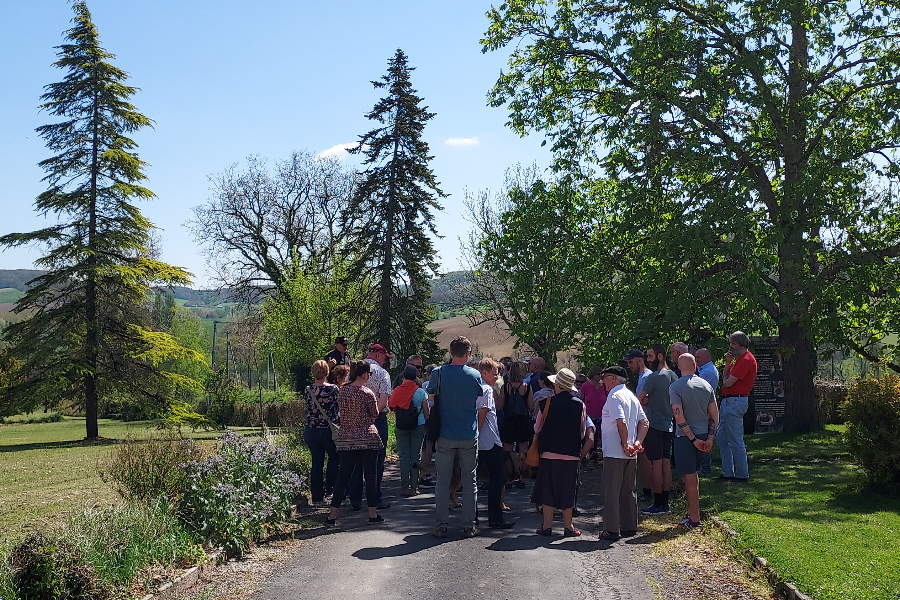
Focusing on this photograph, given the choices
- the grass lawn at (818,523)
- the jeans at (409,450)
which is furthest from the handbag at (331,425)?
the grass lawn at (818,523)

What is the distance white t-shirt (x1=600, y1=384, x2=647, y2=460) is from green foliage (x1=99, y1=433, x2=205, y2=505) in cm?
464

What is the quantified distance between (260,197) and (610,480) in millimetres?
49022

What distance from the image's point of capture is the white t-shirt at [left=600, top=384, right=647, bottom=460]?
9.13 metres

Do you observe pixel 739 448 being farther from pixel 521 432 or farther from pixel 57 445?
pixel 57 445

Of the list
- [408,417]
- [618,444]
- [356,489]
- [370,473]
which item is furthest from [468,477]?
[408,417]

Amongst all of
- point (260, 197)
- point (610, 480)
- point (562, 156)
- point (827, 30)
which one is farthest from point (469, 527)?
point (260, 197)

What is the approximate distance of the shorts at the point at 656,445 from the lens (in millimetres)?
10695

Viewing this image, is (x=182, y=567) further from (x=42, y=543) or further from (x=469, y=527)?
(x=469, y=527)

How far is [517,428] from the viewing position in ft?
39.2

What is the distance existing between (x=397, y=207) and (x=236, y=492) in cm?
2870

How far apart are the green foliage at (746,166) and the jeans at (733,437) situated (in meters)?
4.43

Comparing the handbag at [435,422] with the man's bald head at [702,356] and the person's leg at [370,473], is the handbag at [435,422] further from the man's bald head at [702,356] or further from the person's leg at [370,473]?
the man's bald head at [702,356]

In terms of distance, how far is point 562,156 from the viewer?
20.6 m

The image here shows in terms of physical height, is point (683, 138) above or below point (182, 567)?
above
